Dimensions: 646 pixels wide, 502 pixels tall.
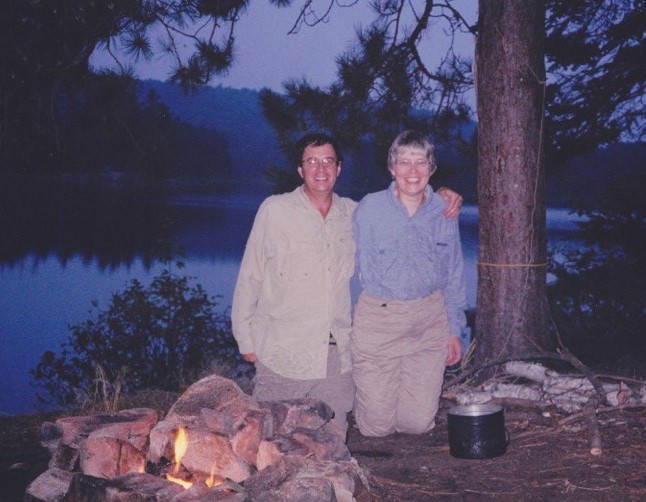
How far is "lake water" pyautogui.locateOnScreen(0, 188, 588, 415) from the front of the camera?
20406mm

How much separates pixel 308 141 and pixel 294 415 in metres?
1.50

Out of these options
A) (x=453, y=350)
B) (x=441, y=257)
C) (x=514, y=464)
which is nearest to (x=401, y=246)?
(x=441, y=257)

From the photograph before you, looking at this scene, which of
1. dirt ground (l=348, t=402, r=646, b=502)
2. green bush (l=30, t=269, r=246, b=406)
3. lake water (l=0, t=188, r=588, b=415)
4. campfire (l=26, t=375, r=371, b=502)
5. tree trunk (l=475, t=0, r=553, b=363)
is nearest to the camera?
campfire (l=26, t=375, r=371, b=502)

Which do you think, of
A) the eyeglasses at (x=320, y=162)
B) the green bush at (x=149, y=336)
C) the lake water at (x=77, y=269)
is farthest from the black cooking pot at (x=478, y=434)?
the lake water at (x=77, y=269)

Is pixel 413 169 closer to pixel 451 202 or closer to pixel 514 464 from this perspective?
pixel 451 202

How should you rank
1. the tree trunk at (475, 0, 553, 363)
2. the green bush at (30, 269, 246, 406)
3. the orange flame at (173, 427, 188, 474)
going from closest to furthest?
the orange flame at (173, 427, 188, 474) < the tree trunk at (475, 0, 553, 363) < the green bush at (30, 269, 246, 406)

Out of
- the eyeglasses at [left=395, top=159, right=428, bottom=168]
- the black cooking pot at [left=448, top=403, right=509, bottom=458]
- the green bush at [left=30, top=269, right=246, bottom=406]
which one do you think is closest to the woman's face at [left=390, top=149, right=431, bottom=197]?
the eyeglasses at [left=395, top=159, right=428, bottom=168]

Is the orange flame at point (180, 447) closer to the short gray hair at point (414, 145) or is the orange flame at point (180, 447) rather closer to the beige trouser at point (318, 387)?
the beige trouser at point (318, 387)

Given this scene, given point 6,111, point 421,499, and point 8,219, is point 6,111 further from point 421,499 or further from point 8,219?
point 8,219

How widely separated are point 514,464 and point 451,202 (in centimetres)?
150

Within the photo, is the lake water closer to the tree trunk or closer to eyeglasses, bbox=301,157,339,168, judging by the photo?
the tree trunk

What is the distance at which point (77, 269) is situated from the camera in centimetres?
2930

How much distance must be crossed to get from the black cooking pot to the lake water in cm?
1464

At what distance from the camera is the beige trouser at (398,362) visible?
3887mm
